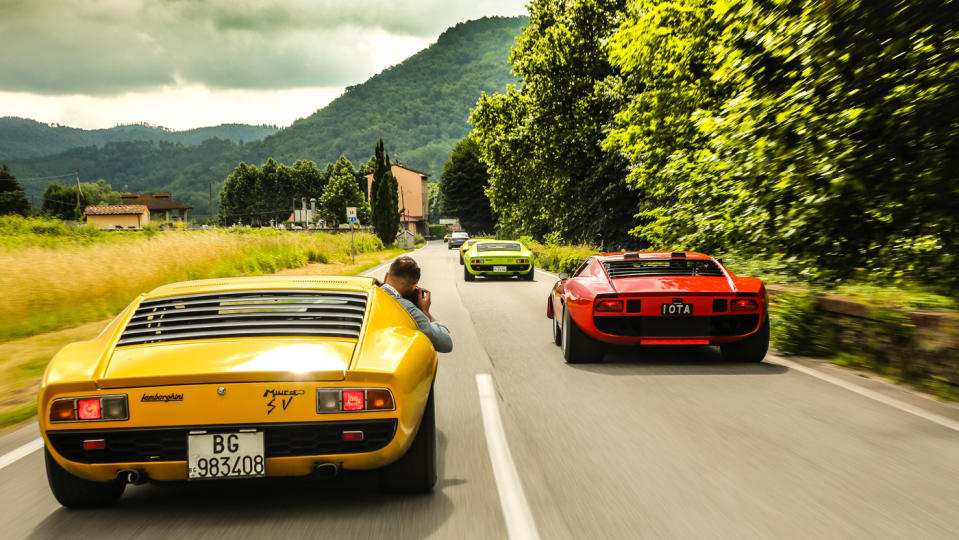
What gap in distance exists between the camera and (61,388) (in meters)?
3.13

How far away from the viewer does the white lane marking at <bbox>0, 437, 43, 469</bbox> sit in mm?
4738

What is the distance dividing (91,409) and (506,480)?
2.11 metres

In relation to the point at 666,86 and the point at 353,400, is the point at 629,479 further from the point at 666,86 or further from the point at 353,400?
the point at 666,86

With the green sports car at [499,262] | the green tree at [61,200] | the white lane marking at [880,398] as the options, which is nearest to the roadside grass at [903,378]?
the white lane marking at [880,398]

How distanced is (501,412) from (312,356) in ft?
9.07

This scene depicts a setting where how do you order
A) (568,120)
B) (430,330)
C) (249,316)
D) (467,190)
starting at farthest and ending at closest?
(467,190) < (568,120) < (430,330) < (249,316)

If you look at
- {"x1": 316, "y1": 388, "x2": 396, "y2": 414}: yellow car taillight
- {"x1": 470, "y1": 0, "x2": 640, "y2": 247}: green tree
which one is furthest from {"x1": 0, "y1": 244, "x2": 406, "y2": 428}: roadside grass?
{"x1": 470, "y1": 0, "x2": 640, "y2": 247}: green tree

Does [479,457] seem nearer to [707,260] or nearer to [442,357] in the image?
[442,357]

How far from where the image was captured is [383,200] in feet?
197

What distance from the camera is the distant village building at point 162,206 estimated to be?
518 ft

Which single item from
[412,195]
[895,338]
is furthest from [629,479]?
[412,195]

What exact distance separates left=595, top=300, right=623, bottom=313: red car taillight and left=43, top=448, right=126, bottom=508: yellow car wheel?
488 centimetres

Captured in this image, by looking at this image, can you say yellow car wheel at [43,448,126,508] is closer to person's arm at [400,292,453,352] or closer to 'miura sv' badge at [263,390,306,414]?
'miura sv' badge at [263,390,306,414]

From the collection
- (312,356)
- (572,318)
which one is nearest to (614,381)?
(572,318)
